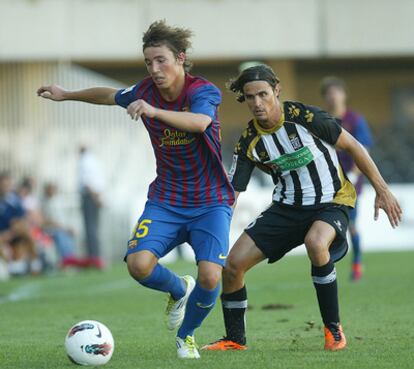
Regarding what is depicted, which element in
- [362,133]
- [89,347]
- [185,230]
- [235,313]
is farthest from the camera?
[362,133]

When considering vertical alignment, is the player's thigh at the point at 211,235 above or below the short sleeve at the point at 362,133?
below

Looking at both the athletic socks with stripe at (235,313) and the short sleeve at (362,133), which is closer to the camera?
the athletic socks with stripe at (235,313)

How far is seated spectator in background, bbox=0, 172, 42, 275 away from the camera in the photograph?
18328 mm

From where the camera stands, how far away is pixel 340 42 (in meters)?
28.5

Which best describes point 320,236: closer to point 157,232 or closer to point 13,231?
point 157,232

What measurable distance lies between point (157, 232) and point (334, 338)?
1.39 meters

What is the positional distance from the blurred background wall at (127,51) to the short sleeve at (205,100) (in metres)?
16.3

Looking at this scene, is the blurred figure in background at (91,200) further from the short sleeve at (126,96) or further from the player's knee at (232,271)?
the player's knee at (232,271)

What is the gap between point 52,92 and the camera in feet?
26.0

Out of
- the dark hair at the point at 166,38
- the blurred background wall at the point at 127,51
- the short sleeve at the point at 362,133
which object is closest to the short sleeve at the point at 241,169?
the dark hair at the point at 166,38

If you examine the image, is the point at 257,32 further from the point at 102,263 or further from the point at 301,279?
the point at 301,279

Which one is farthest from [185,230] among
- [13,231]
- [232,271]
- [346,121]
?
[13,231]

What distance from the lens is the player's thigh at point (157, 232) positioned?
7297 mm

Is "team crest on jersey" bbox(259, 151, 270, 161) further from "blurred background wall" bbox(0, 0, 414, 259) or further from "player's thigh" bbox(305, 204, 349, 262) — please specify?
"blurred background wall" bbox(0, 0, 414, 259)
